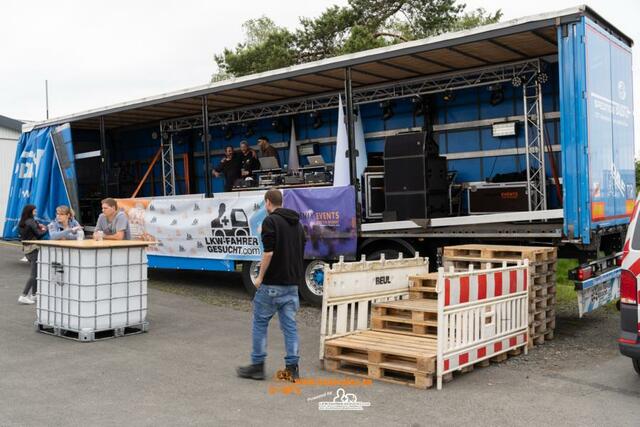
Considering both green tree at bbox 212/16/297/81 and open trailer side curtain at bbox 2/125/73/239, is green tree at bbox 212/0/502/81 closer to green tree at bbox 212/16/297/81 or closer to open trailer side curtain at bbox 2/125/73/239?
green tree at bbox 212/16/297/81

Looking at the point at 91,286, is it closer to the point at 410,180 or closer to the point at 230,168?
the point at 410,180

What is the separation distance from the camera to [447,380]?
6238 millimetres

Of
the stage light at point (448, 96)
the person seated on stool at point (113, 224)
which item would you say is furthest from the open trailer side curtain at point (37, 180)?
the stage light at point (448, 96)

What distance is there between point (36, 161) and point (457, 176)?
10.2m

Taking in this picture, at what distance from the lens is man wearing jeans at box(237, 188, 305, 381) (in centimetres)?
615

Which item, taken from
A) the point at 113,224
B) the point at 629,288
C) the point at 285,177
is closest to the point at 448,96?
the point at 285,177

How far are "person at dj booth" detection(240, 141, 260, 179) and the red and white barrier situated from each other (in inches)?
355

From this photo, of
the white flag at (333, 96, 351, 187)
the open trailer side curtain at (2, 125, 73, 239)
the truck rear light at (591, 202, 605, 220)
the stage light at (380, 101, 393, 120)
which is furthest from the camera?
the open trailer side curtain at (2, 125, 73, 239)

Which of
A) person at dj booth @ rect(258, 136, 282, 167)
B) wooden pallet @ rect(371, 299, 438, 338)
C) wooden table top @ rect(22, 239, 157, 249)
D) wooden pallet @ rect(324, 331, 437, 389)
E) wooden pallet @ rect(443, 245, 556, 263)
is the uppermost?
person at dj booth @ rect(258, 136, 282, 167)

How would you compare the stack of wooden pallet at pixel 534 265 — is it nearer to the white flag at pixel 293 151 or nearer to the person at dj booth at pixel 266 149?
the white flag at pixel 293 151

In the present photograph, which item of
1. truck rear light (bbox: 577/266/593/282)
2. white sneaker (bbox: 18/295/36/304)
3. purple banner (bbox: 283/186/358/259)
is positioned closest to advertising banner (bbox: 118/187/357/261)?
purple banner (bbox: 283/186/358/259)

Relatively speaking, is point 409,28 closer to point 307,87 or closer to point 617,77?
point 307,87

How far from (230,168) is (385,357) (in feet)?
32.9

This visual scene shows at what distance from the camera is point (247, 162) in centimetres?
1552
